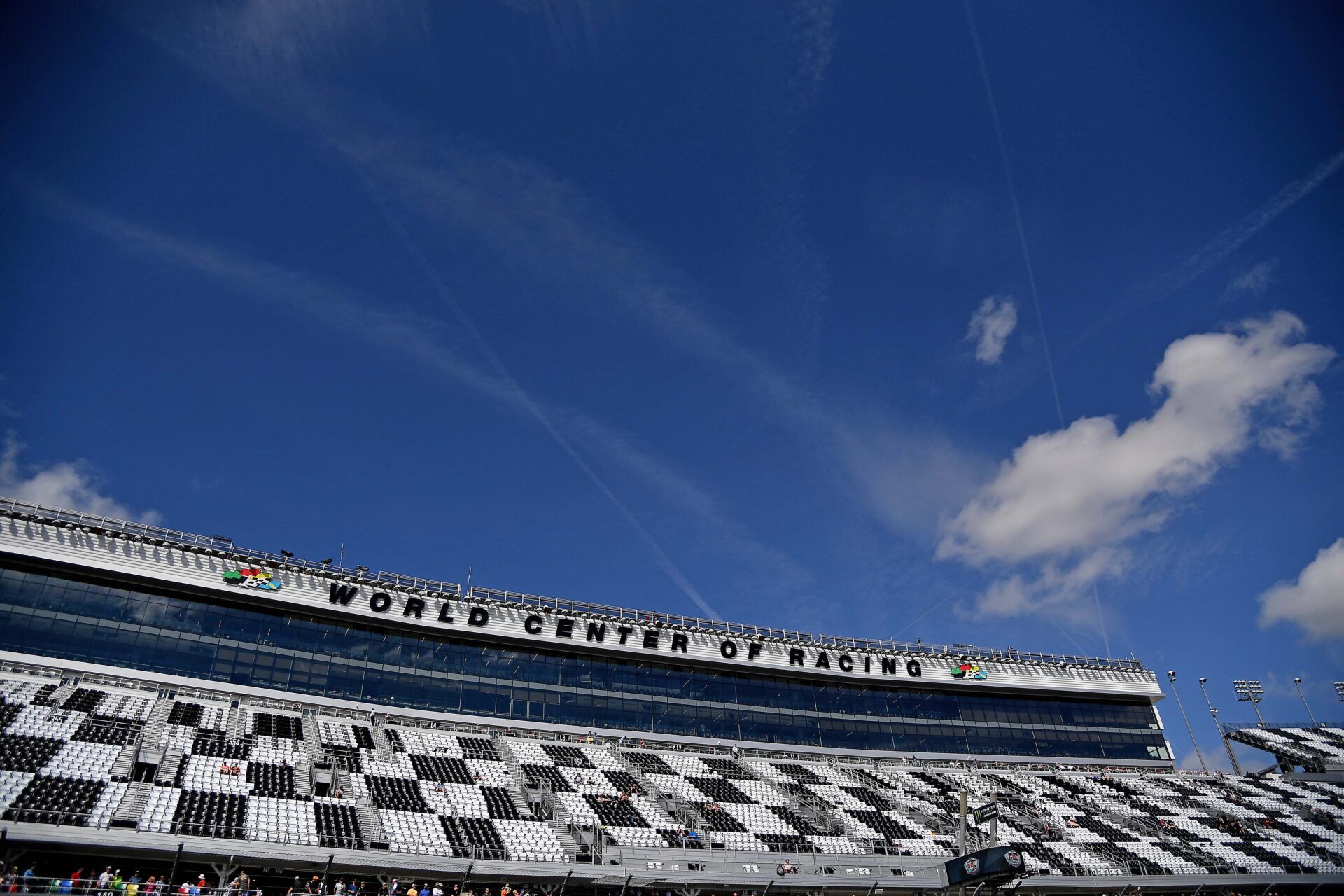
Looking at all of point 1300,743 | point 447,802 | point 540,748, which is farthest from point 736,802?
point 1300,743

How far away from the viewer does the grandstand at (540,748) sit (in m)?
35.7

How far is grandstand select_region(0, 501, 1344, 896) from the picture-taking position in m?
35.7

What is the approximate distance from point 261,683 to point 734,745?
109 feet

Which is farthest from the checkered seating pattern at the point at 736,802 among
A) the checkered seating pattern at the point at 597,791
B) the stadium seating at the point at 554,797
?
the checkered seating pattern at the point at 597,791

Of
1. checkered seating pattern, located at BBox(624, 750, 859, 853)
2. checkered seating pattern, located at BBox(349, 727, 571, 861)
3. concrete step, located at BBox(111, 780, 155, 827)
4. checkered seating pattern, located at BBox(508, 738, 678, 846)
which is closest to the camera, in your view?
concrete step, located at BBox(111, 780, 155, 827)

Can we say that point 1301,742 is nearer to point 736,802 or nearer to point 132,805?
point 736,802

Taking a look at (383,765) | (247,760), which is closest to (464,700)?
(383,765)

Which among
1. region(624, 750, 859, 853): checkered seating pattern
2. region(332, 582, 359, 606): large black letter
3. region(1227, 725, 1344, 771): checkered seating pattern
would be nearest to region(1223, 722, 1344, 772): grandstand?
region(1227, 725, 1344, 771): checkered seating pattern

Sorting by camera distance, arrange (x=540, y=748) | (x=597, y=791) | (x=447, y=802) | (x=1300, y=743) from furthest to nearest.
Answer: (x=1300, y=743)
(x=540, y=748)
(x=597, y=791)
(x=447, y=802)

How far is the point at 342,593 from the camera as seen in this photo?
176ft

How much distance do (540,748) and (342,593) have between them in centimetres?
1648

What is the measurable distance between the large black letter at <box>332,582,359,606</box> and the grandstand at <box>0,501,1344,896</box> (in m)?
→ 0.11

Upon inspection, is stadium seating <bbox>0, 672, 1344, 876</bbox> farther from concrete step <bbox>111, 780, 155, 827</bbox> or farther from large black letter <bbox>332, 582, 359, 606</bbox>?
large black letter <bbox>332, 582, 359, 606</bbox>

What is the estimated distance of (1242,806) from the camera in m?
65.7
